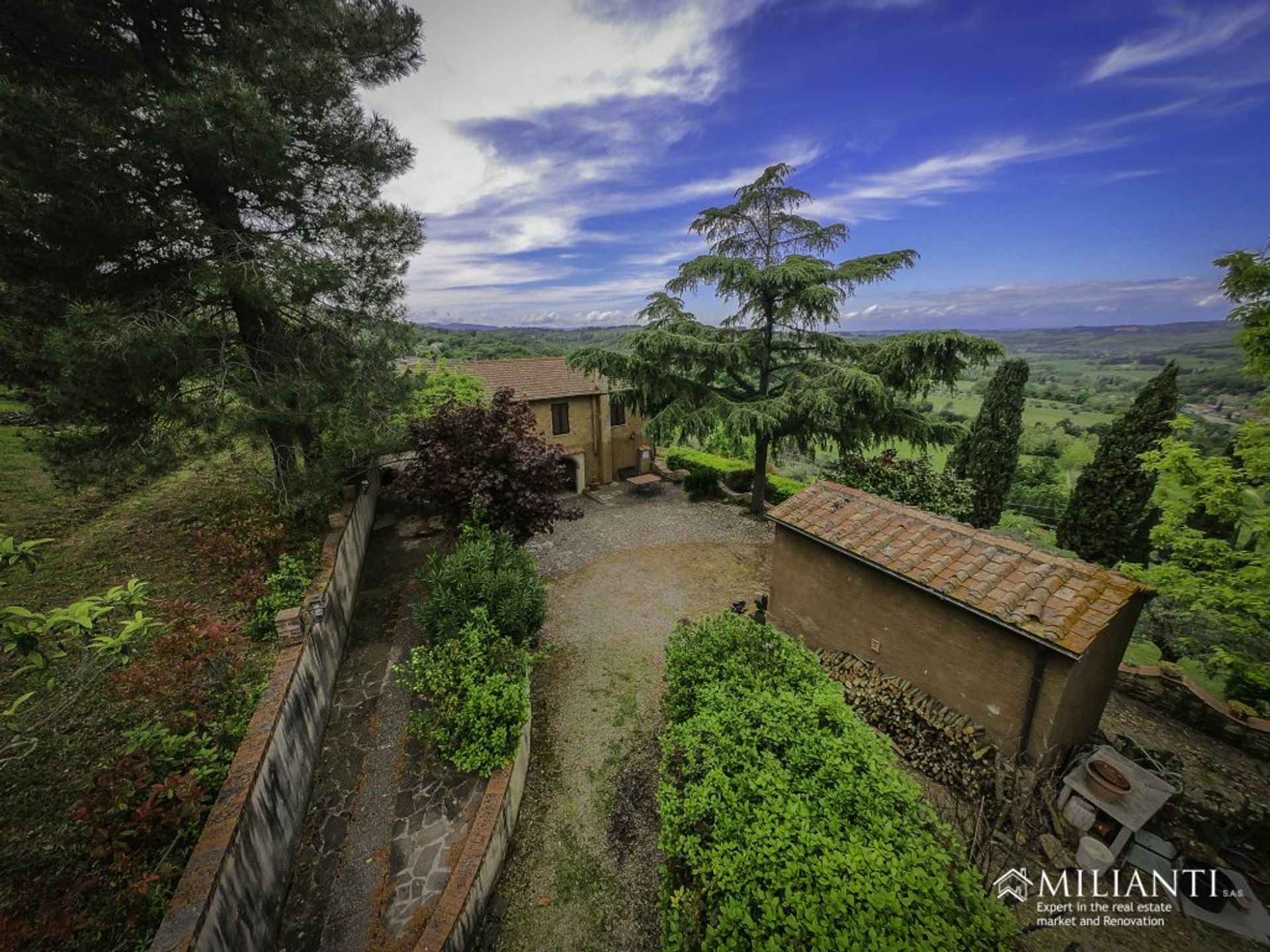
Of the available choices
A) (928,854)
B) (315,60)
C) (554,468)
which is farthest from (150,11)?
(928,854)

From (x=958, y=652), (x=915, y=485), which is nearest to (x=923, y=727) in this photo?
(x=958, y=652)

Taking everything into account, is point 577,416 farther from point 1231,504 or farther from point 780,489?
point 1231,504

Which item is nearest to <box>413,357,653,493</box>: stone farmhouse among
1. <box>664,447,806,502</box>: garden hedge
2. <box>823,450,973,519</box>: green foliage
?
<box>664,447,806,502</box>: garden hedge

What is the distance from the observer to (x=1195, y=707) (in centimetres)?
866

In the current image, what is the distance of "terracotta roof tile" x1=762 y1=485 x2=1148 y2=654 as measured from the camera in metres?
6.00

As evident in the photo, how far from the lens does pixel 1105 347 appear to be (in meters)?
92.4

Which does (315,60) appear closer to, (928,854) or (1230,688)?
(928,854)

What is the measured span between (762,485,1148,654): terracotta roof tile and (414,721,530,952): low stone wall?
6.33 metres

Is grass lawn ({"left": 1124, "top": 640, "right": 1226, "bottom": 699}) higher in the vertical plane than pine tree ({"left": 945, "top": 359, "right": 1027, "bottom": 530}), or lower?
lower

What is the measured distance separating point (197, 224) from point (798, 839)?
38.3 feet

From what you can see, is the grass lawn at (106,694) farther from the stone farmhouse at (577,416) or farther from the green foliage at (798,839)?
the stone farmhouse at (577,416)

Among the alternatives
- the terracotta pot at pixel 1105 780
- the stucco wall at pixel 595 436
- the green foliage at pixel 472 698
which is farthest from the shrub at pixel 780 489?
the green foliage at pixel 472 698

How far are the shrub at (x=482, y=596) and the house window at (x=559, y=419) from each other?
11.5m

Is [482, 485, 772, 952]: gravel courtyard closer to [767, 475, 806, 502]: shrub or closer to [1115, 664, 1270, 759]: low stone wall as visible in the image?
[767, 475, 806, 502]: shrub
